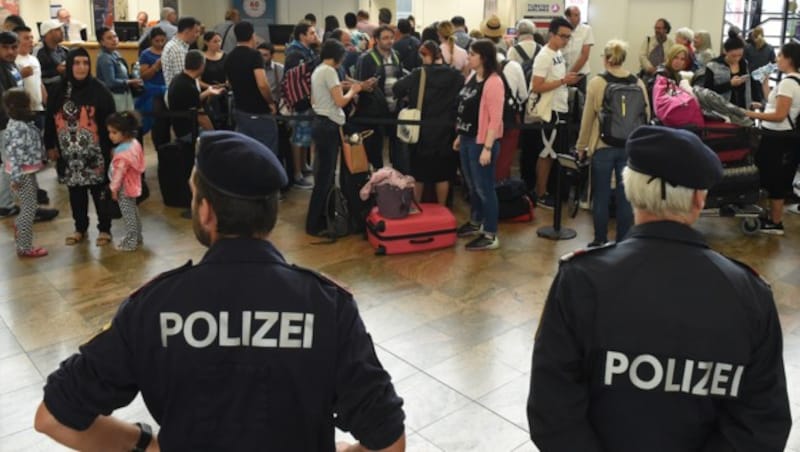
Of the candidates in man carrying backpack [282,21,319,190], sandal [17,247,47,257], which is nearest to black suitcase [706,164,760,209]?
man carrying backpack [282,21,319,190]

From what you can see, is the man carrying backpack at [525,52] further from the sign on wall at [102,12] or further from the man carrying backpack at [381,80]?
the sign on wall at [102,12]

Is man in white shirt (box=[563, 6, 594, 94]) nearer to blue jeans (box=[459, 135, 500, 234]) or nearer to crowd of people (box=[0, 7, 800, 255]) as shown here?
crowd of people (box=[0, 7, 800, 255])

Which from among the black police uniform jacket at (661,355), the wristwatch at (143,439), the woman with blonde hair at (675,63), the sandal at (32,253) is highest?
the woman with blonde hair at (675,63)

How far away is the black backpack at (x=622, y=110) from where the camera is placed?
16.9 ft

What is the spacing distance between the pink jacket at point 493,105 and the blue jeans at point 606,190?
0.71 m

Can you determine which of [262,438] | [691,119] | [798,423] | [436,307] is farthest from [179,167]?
[262,438]

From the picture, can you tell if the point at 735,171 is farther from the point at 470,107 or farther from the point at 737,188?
the point at 470,107

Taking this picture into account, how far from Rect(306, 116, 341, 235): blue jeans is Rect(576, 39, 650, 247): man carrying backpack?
182cm

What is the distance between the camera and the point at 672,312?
1.68 metres

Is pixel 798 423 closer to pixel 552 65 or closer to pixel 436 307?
pixel 436 307

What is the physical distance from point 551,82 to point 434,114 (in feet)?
3.52

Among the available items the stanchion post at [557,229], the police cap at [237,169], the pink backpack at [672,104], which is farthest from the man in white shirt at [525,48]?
the police cap at [237,169]

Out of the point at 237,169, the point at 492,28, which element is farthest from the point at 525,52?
the point at 237,169

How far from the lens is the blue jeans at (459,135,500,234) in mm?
5590
